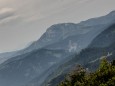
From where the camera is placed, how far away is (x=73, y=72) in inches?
2847

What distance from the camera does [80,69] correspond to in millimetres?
73062

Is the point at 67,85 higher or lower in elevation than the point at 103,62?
lower

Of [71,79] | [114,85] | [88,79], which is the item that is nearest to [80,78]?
[71,79]

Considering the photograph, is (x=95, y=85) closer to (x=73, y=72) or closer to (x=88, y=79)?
(x=88, y=79)

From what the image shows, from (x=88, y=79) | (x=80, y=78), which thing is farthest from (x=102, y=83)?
(x=80, y=78)

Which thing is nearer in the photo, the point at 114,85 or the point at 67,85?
the point at 114,85

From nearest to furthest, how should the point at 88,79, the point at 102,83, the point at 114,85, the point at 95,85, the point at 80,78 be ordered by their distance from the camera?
the point at 114,85
the point at 102,83
the point at 95,85
the point at 88,79
the point at 80,78

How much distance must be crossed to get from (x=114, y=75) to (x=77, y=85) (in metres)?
11.1

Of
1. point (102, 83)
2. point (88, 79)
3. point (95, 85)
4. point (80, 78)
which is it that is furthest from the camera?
point (80, 78)

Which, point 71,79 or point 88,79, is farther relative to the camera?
point 71,79

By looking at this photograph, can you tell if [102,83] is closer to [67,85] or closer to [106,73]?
[106,73]

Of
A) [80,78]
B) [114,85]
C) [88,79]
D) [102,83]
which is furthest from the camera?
[80,78]

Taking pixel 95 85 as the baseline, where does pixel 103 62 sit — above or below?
above

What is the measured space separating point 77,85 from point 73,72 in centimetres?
747
